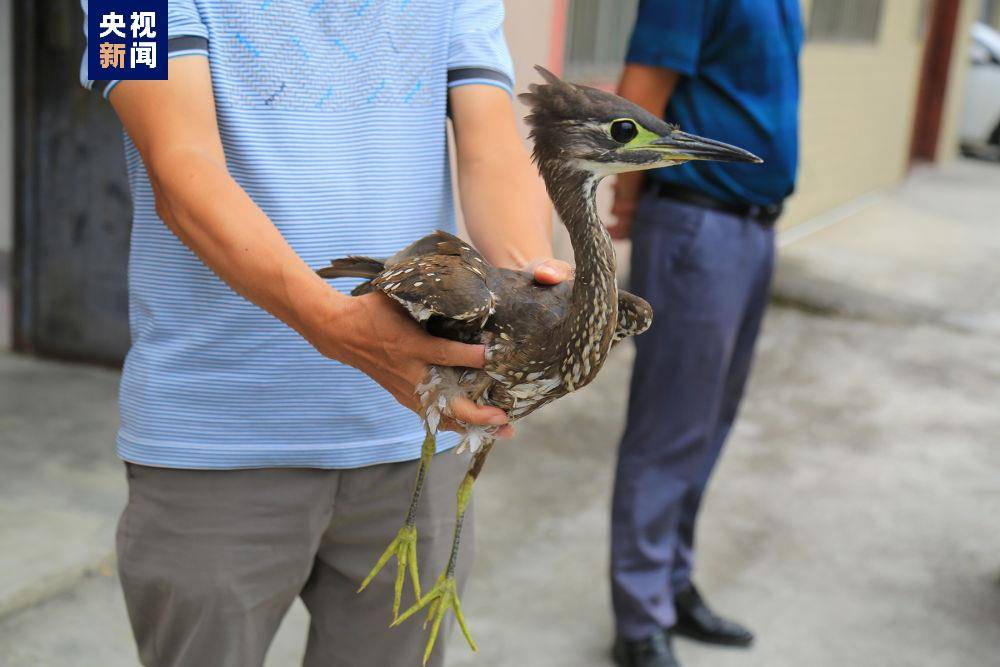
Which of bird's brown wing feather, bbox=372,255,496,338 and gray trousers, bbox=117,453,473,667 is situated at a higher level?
bird's brown wing feather, bbox=372,255,496,338

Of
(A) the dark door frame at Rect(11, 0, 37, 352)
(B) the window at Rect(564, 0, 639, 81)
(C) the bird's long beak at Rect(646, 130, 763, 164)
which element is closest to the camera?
(C) the bird's long beak at Rect(646, 130, 763, 164)

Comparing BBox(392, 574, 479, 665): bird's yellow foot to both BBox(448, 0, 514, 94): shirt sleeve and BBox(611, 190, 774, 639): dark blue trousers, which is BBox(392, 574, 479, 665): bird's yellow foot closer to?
BBox(448, 0, 514, 94): shirt sleeve

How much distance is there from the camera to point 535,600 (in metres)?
4.34

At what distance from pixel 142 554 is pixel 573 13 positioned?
592cm

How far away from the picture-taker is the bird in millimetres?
1792

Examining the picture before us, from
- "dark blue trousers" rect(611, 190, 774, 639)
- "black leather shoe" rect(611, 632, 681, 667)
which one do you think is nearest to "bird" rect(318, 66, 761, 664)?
"dark blue trousers" rect(611, 190, 774, 639)

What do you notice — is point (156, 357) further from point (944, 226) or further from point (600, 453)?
point (944, 226)

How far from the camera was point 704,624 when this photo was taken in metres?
4.12

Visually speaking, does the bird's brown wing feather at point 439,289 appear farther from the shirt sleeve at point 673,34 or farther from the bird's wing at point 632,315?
the shirt sleeve at point 673,34

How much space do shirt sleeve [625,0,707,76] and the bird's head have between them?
1508 millimetres

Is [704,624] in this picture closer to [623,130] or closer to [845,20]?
[623,130]

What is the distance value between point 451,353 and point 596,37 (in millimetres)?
6381

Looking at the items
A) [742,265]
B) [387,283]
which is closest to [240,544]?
[387,283]

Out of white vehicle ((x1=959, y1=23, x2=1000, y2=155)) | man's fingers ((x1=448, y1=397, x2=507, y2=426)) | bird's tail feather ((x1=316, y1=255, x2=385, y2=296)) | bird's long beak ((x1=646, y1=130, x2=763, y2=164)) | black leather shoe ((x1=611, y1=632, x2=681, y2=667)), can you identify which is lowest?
black leather shoe ((x1=611, y1=632, x2=681, y2=667))
